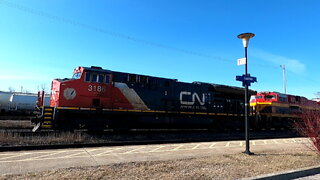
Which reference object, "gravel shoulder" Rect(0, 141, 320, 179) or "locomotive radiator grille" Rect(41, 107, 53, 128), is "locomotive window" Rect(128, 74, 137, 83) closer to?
"locomotive radiator grille" Rect(41, 107, 53, 128)

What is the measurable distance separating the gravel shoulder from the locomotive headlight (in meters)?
7.25

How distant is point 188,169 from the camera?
5.83 m

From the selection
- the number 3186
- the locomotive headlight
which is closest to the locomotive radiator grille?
the locomotive headlight

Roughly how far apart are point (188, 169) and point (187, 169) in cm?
2

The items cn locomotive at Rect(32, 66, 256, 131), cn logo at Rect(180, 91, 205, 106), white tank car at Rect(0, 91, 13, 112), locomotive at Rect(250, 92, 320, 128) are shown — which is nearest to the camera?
cn locomotive at Rect(32, 66, 256, 131)

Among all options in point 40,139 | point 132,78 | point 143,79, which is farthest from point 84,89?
point 143,79

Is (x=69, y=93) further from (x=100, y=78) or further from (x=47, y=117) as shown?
(x=100, y=78)

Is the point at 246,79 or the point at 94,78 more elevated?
the point at 94,78

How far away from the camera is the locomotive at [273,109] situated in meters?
21.1

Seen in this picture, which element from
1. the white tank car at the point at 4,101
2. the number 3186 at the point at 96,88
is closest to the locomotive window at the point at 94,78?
the number 3186 at the point at 96,88

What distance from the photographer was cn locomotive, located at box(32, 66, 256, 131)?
12.2m

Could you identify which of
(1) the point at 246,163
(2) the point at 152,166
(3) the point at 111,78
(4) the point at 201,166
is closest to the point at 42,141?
(3) the point at 111,78

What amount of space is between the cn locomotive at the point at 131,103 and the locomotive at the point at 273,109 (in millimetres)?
3621

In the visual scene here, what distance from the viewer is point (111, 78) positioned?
44.3 feet
